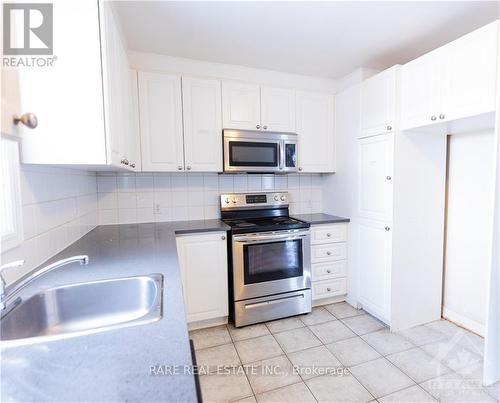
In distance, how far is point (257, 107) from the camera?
7.89 feet

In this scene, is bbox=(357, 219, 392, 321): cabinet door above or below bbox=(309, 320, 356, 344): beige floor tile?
above

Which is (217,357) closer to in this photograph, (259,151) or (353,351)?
(353,351)

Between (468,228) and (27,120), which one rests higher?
(27,120)

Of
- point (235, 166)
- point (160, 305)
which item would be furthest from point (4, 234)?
point (235, 166)

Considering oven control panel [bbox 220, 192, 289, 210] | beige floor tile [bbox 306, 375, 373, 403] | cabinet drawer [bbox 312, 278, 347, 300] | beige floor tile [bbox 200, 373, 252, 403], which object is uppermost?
oven control panel [bbox 220, 192, 289, 210]

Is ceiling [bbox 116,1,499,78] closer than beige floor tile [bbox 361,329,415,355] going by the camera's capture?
Yes

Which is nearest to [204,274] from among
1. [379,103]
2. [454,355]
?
[454,355]

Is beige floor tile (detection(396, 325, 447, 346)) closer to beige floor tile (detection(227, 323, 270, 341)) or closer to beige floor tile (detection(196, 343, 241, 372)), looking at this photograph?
beige floor tile (detection(227, 323, 270, 341))

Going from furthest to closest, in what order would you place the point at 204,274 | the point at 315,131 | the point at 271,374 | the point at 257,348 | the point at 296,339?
the point at 315,131, the point at 204,274, the point at 296,339, the point at 257,348, the point at 271,374

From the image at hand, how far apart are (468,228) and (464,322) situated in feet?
2.62

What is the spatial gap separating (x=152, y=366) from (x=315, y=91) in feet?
9.02

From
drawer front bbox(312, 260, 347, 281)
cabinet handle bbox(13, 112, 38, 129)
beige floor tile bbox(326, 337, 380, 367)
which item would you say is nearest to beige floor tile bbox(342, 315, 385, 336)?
beige floor tile bbox(326, 337, 380, 367)

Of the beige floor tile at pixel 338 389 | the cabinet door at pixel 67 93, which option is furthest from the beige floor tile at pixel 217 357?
the cabinet door at pixel 67 93

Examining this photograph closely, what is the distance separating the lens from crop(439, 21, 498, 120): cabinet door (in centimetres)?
146
